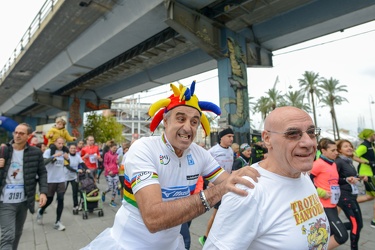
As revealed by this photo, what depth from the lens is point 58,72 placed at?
1839 cm

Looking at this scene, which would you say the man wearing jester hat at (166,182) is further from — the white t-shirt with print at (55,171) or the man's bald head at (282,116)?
the white t-shirt with print at (55,171)

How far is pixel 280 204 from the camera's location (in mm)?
1437

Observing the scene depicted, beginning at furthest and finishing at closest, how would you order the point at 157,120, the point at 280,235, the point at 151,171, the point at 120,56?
the point at 120,56 < the point at 157,120 < the point at 151,171 < the point at 280,235

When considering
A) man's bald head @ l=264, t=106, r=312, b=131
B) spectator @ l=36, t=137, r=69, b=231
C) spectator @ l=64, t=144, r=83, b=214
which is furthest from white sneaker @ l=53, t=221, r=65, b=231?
man's bald head @ l=264, t=106, r=312, b=131

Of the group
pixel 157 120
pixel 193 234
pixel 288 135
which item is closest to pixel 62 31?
pixel 193 234

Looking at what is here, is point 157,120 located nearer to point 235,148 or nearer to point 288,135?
point 288,135

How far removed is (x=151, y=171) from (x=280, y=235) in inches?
36.0

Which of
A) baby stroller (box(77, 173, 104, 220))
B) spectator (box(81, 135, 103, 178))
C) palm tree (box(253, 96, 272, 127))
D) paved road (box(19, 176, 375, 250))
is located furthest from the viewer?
palm tree (box(253, 96, 272, 127))

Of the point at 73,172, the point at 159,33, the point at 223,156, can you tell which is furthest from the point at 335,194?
the point at 159,33

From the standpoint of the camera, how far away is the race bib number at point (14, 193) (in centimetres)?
382

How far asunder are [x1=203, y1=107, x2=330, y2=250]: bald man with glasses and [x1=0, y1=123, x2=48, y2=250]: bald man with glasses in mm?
3690

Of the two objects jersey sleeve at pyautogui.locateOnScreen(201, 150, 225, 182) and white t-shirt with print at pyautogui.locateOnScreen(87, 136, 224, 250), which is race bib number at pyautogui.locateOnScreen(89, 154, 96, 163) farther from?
jersey sleeve at pyautogui.locateOnScreen(201, 150, 225, 182)

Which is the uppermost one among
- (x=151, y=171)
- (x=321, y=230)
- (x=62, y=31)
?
(x=62, y=31)

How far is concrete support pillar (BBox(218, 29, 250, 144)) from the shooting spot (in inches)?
471
